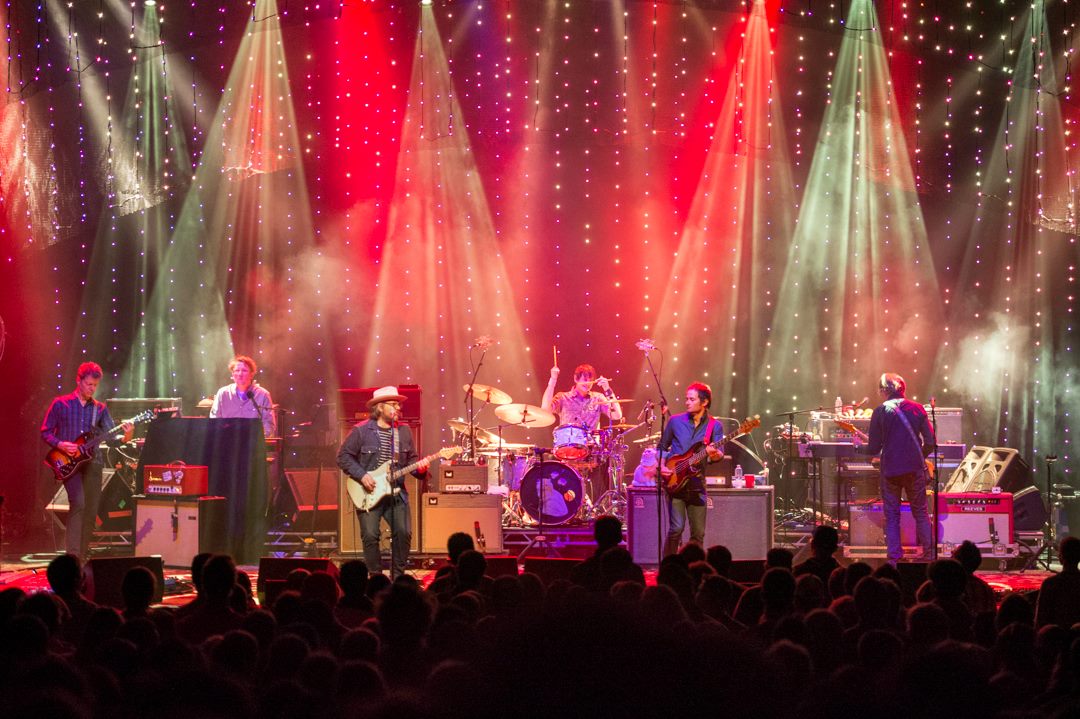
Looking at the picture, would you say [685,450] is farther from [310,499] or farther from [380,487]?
[310,499]

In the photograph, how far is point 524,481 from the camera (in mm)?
12758

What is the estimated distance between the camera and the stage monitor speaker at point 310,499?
13.7 m

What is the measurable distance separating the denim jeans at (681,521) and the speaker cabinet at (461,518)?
2.34 metres

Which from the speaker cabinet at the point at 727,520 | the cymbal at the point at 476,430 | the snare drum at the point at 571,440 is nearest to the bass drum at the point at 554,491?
the snare drum at the point at 571,440

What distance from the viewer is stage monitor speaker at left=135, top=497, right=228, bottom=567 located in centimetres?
1160

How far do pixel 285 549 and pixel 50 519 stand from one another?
4044mm

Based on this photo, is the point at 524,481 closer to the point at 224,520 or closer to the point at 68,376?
the point at 224,520

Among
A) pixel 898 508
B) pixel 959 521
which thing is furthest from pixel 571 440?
pixel 959 521

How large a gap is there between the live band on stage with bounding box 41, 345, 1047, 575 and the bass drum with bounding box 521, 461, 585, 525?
2 centimetres

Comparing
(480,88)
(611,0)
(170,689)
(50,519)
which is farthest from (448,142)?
(170,689)

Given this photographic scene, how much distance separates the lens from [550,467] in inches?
500

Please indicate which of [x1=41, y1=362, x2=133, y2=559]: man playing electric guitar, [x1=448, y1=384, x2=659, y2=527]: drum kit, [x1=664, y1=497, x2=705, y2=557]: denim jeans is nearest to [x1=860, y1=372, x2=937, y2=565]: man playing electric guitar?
[x1=664, y1=497, x2=705, y2=557]: denim jeans

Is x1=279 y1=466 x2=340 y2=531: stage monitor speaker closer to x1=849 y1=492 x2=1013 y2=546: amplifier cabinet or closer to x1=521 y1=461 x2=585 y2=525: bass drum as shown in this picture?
x1=521 y1=461 x2=585 y2=525: bass drum

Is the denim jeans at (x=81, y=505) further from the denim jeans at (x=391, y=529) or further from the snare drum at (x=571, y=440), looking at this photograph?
the snare drum at (x=571, y=440)
